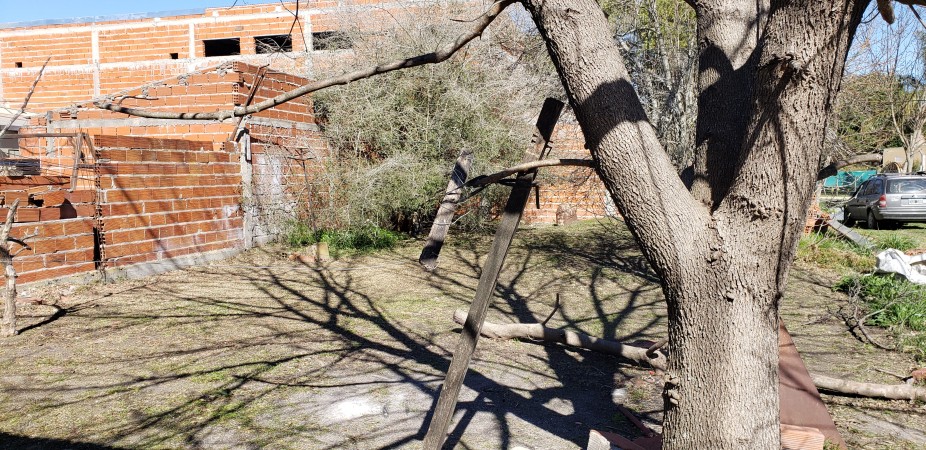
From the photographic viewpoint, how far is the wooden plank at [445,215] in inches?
141

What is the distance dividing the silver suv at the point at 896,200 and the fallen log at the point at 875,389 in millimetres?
15406

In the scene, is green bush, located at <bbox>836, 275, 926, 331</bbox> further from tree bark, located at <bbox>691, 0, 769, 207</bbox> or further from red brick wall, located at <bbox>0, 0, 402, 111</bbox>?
red brick wall, located at <bbox>0, 0, 402, 111</bbox>

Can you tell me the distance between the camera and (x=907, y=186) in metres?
18.5

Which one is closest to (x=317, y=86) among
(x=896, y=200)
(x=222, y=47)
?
(x=896, y=200)

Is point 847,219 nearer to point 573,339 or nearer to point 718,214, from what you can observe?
point 573,339

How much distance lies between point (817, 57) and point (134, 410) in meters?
4.33

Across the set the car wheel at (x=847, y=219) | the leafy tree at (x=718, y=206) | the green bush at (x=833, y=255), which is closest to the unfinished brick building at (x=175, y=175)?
the leafy tree at (x=718, y=206)

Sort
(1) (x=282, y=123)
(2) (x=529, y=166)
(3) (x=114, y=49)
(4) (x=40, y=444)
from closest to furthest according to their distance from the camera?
(2) (x=529, y=166), (4) (x=40, y=444), (1) (x=282, y=123), (3) (x=114, y=49)

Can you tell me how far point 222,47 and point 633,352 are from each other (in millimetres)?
23139

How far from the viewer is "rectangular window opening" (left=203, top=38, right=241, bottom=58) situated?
952 inches

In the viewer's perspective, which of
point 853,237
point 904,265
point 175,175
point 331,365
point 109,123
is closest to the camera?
point 331,365

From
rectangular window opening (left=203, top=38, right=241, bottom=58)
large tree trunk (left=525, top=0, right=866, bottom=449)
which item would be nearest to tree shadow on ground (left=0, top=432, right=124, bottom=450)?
large tree trunk (left=525, top=0, right=866, bottom=449)

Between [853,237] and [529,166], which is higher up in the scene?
[529,166]

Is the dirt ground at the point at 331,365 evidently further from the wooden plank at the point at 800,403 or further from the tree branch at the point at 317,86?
the tree branch at the point at 317,86
